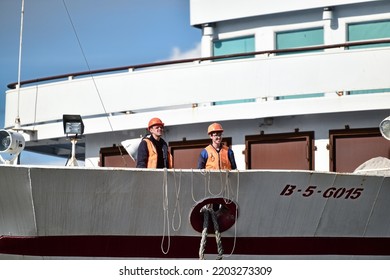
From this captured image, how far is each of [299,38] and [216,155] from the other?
387 centimetres

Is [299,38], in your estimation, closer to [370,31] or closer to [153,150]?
[370,31]

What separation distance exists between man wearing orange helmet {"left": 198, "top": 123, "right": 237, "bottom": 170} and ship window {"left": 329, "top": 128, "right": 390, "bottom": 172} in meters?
2.05

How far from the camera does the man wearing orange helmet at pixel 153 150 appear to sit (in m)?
13.5

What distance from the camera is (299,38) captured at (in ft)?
54.6

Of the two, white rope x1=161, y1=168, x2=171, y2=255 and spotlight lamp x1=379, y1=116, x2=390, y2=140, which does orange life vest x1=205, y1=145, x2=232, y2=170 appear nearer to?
white rope x1=161, y1=168, x2=171, y2=255

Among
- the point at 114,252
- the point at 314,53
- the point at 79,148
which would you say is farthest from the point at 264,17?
the point at 114,252

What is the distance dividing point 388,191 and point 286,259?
1.68 m

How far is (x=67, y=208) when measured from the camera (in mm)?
12961

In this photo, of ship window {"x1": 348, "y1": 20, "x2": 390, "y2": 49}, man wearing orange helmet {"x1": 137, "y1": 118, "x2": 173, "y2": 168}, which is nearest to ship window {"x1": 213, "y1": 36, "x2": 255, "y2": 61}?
ship window {"x1": 348, "y1": 20, "x2": 390, "y2": 49}

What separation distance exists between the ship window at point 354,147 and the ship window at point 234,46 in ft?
→ 8.96

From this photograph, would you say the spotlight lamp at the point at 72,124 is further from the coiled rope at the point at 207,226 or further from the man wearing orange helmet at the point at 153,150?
the coiled rope at the point at 207,226

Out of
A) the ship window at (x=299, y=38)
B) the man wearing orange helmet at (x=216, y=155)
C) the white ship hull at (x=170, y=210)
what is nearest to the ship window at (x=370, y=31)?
the ship window at (x=299, y=38)

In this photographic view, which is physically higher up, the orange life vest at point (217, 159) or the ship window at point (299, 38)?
the ship window at point (299, 38)

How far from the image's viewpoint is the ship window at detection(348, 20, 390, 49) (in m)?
16.2
